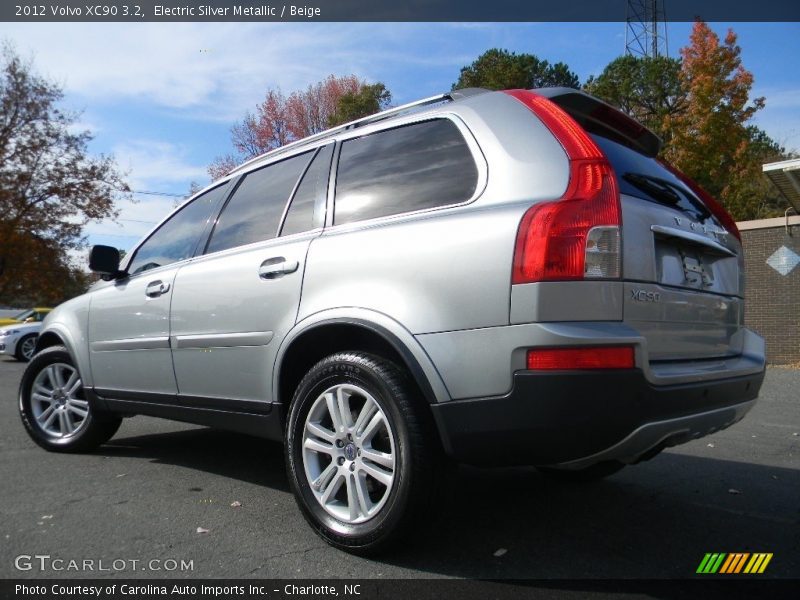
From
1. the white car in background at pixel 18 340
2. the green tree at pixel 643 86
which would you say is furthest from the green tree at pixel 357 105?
the white car in background at pixel 18 340

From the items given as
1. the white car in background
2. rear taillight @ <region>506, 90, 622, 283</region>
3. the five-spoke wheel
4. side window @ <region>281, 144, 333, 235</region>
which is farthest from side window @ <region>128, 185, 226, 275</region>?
the white car in background

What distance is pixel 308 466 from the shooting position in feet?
9.50

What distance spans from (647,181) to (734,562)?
160cm

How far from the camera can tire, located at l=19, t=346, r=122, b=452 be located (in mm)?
4672

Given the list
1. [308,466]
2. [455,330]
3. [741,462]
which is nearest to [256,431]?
[308,466]

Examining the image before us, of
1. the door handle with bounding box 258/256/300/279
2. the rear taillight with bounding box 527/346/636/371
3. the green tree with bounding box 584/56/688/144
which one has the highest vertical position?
the green tree with bounding box 584/56/688/144

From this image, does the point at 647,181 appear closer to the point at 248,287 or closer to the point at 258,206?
the point at 248,287

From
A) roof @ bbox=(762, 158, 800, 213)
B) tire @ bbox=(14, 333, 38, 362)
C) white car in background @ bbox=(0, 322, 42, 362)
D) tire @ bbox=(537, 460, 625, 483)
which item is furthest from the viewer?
tire @ bbox=(14, 333, 38, 362)

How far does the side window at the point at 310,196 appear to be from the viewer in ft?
10.8

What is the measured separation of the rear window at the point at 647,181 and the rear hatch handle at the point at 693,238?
0.42ft

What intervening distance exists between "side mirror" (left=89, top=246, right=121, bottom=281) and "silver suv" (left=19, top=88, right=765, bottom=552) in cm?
99

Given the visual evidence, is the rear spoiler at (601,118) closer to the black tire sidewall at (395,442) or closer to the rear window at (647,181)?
the rear window at (647,181)

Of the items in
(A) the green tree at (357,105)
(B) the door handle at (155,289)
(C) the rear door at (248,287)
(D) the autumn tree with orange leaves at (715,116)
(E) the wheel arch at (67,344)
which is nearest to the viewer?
(C) the rear door at (248,287)

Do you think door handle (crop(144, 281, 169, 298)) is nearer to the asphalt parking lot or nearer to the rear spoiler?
the asphalt parking lot
